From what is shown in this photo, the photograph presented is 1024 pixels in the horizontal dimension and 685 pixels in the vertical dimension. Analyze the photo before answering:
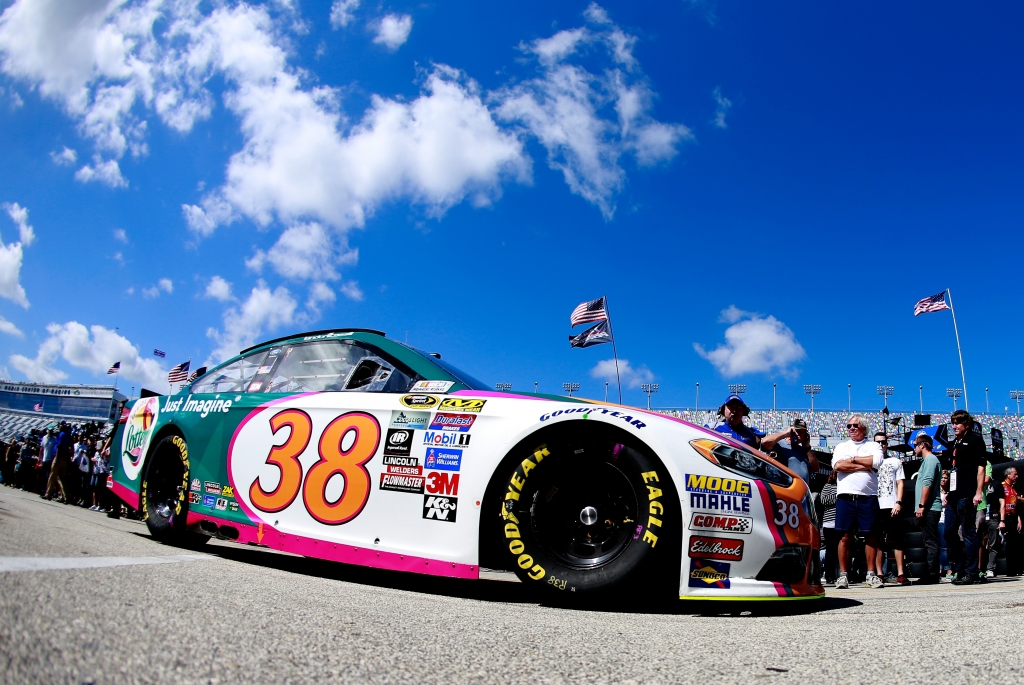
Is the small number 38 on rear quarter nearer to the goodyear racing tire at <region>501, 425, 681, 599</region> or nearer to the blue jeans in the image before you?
the goodyear racing tire at <region>501, 425, 681, 599</region>

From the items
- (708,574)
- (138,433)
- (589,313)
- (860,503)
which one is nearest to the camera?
(708,574)

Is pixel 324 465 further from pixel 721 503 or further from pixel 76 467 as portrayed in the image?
pixel 76 467

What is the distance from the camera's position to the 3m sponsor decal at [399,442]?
3.12m

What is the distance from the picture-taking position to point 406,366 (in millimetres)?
3588

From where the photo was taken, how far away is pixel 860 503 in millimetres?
5445

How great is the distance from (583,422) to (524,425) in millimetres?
284

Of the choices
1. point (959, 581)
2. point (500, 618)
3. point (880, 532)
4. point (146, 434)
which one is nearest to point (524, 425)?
point (500, 618)

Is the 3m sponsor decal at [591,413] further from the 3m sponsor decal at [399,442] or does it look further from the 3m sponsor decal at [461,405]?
the 3m sponsor decal at [399,442]

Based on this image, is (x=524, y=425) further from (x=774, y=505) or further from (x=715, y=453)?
(x=774, y=505)

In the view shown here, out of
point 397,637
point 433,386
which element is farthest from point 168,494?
point 397,637

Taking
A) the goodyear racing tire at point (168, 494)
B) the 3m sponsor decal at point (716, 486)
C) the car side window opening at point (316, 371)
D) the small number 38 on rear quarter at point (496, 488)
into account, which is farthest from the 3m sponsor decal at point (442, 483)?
the goodyear racing tire at point (168, 494)

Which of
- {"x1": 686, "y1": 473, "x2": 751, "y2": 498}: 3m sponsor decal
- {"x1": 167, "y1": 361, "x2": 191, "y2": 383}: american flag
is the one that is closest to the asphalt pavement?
{"x1": 686, "y1": 473, "x2": 751, "y2": 498}: 3m sponsor decal

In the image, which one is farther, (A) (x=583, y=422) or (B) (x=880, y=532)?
(B) (x=880, y=532)

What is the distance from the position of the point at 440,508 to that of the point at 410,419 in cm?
51
